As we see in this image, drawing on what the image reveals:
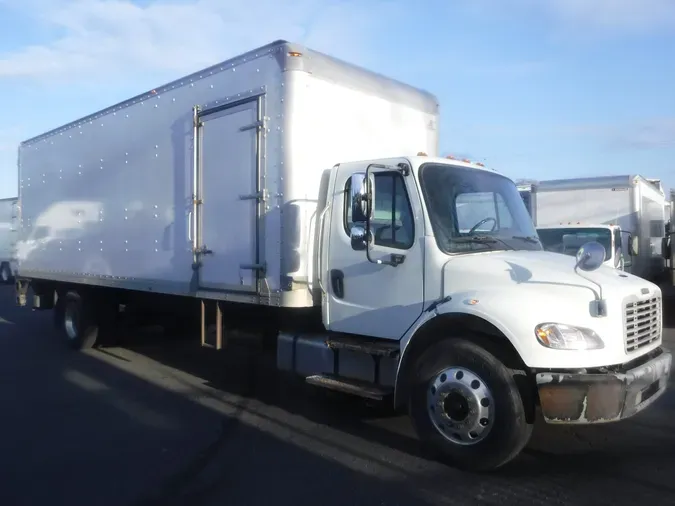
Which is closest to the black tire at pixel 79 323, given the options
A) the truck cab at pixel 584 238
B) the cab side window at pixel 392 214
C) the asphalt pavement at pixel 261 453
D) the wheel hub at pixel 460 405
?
the asphalt pavement at pixel 261 453

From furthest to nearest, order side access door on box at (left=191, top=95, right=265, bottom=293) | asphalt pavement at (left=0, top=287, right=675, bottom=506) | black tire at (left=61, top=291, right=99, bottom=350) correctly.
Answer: black tire at (left=61, top=291, right=99, bottom=350) < side access door on box at (left=191, top=95, right=265, bottom=293) < asphalt pavement at (left=0, top=287, right=675, bottom=506)

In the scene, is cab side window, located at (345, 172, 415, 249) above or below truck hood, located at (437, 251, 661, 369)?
above

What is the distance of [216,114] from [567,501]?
518cm

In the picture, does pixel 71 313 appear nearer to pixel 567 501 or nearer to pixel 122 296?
pixel 122 296

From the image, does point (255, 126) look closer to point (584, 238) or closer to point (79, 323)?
point (79, 323)

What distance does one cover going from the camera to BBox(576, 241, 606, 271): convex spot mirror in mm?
4902

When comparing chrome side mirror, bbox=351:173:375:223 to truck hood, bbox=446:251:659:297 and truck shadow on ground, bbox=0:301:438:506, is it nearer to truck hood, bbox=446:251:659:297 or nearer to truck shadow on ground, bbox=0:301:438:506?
truck hood, bbox=446:251:659:297

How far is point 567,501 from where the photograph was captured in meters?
4.53

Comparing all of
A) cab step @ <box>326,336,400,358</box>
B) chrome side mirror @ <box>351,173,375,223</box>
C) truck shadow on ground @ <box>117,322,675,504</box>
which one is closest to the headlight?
truck shadow on ground @ <box>117,322,675,504</box>

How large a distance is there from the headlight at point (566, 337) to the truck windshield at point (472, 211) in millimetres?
1088

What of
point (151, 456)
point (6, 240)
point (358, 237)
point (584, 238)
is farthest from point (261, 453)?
point (6, 240)

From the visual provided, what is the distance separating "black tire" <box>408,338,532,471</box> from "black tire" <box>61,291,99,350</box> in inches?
280

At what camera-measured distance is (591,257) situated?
193 inches

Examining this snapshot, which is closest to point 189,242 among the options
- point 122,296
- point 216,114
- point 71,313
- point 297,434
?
point 216,114
